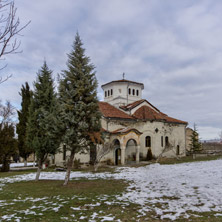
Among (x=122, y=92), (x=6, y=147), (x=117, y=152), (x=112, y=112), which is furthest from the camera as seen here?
(x=122, y=92)

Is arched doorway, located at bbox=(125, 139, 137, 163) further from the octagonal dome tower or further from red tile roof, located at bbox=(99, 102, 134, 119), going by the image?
the octagonal dome tower

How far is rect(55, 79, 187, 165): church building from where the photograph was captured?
26438 mm

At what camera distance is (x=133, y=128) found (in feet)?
85.7

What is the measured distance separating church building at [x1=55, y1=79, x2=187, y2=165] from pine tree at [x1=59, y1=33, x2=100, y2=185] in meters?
12.1

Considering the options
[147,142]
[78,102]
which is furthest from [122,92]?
[78,102]

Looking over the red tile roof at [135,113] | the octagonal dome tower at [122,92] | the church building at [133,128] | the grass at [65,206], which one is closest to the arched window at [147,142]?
the church building at [133,128]

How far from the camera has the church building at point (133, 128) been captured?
86.7ft

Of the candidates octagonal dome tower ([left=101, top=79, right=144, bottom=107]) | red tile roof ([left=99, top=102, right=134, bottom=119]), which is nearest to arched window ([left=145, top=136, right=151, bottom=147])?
red tile roof ([left=99, top=102, right=134, bottom=119])

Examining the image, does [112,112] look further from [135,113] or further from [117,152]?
[117,152]

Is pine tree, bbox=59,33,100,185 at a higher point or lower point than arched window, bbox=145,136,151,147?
higher

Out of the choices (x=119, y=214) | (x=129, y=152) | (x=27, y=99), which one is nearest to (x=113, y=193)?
(x=119, y=214)

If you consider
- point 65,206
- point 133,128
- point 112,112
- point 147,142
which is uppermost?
point 112,112

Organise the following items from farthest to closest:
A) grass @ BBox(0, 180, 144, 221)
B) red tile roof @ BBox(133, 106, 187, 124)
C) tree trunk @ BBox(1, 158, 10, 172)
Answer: red tile roof @ BBox(133, 106, 187, 124) → tree trunk @ BBox(1, 158, 10, 172) → grass @ BBox(0, 180, 144, 221)

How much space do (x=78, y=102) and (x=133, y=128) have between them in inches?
572
